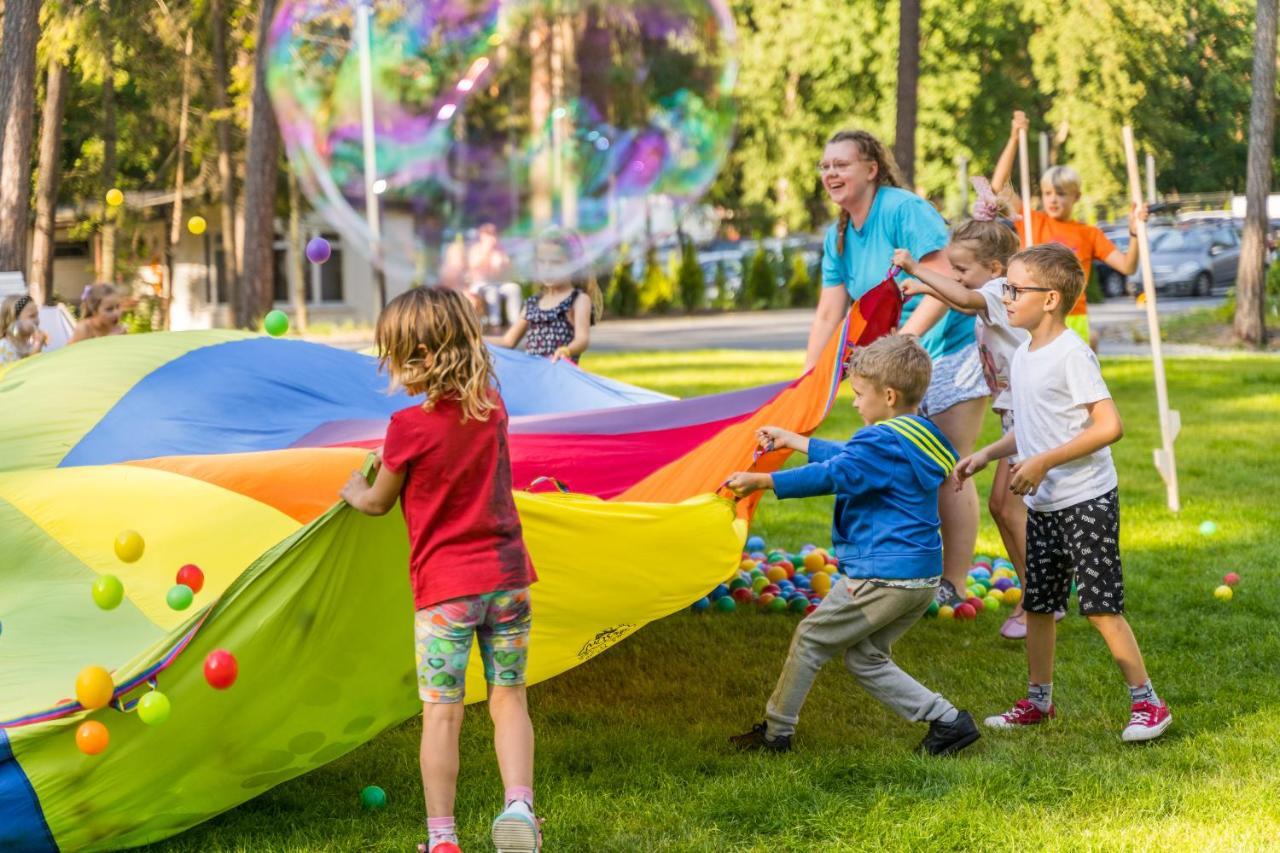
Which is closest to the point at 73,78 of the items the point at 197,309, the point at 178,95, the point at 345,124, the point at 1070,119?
the point at 178,95

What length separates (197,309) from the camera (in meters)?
34.4

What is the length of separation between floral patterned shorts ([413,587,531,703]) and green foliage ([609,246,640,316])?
25.7 metres

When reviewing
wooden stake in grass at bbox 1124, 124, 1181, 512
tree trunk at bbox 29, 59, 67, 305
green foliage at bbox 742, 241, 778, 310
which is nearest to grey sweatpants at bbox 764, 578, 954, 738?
wooden stake in grass at bbox 1124, 124, 1181, 512

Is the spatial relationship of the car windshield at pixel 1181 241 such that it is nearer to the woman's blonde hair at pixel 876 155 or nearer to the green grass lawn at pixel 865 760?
the green grass lawn at pixel 865 760


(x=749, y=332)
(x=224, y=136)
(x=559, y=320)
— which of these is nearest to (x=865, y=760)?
(x=559, y=320)

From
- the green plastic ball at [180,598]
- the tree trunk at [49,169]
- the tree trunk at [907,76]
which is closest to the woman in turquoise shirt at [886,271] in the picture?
the green plastic ball at [180,598]

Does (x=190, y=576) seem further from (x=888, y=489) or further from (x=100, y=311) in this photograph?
(x=100, y=311)

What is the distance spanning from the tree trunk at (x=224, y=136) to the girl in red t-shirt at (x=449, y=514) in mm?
22336

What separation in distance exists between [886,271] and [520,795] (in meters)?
2.46

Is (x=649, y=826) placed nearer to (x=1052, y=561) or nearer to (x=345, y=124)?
(x=1052, y=561)

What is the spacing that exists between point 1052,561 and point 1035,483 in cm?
34

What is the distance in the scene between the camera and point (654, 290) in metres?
29.7

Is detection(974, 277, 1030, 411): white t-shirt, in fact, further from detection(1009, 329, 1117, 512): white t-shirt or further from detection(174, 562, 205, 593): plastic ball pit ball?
detection(174, 562, 205, 593): plastic ball pit ball

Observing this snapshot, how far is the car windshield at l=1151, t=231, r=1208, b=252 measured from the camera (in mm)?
27672
